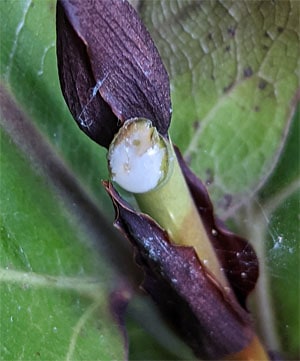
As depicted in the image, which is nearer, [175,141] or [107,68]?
[107,68]

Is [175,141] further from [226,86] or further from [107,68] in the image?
[107,68]

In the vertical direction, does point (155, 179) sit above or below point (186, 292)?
above

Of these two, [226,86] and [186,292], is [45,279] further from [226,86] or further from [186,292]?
[226,86]

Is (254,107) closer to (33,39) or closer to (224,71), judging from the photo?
(224,71)

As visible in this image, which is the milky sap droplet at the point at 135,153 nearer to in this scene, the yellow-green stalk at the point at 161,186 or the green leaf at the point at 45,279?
the yellow-green stalk at the point at 161,186

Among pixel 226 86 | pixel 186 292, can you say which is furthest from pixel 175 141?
pixel 186 292

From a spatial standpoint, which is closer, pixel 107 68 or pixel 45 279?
pixel 107 68

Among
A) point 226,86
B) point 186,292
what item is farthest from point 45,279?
point 226,86
